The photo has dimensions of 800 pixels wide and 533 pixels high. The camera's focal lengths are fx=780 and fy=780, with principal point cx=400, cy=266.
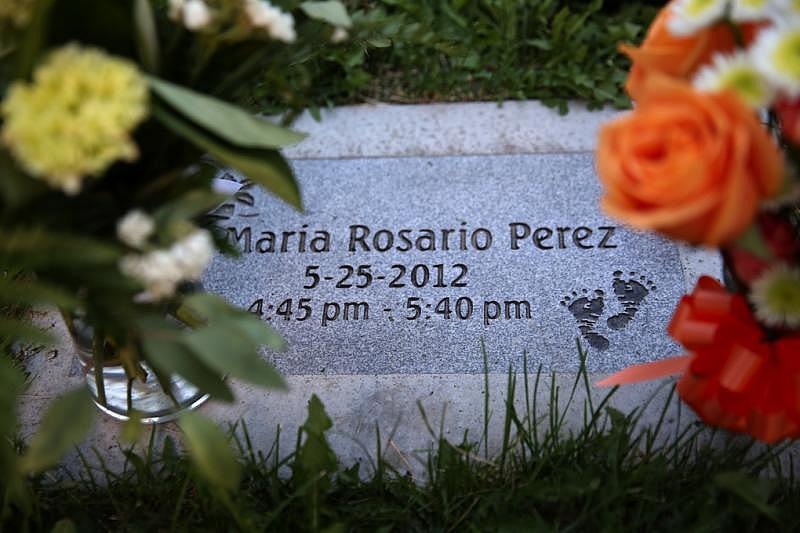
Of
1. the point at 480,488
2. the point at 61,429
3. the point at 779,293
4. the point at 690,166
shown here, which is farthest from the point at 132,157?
the point at 480,488

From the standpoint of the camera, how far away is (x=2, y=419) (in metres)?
0.79

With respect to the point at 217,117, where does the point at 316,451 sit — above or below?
below

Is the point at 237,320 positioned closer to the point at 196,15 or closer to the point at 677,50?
the point at 196,15

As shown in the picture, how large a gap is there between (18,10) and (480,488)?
1.01m

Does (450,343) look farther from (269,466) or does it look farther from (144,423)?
(144,423)

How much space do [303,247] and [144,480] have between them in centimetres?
65

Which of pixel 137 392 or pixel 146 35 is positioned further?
pixel 137 392

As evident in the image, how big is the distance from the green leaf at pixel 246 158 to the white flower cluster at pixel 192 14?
94mm

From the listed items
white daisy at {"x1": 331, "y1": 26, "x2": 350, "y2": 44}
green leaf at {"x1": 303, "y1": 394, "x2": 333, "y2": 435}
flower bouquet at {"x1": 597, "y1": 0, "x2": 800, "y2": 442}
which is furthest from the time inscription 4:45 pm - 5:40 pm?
white daisy at {"x1": 331, "y1": 26, "x2": 350, "y2": 44}

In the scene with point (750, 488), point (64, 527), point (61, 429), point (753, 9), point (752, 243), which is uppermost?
point (753, 9)

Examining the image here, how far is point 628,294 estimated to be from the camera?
1.67m

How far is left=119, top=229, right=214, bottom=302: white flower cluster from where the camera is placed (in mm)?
738

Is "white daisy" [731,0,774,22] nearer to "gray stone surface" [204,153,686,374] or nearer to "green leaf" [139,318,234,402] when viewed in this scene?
"green leaf" [139,318,234,402]

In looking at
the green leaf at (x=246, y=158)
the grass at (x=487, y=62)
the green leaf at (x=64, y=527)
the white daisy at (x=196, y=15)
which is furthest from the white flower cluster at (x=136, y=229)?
the grass at (x=487, y=62)
